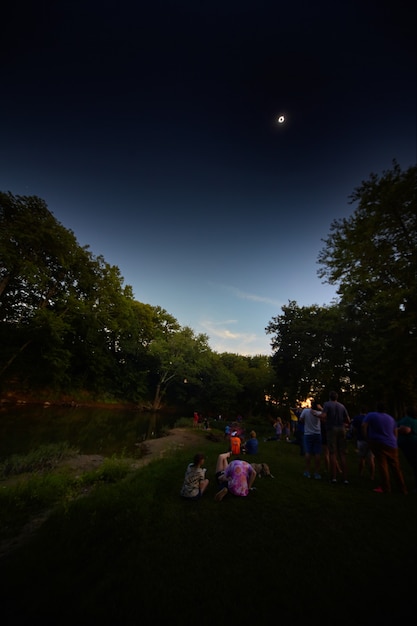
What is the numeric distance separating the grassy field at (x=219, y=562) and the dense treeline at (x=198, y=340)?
10607 mm

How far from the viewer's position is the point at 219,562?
3.04 m

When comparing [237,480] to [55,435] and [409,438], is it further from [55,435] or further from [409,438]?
[55,435]

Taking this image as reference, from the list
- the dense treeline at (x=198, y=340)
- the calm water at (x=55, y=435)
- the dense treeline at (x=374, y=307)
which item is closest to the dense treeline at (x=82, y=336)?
the dense treeline at (x=198, y=340)

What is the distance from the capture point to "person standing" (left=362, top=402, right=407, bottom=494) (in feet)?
18.4

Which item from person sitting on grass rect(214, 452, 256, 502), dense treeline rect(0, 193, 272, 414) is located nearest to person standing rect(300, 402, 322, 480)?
person sitting on grass rect(214, 452, 256, 502)

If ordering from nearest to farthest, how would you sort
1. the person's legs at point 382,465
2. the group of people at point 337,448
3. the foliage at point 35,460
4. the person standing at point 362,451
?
1. the group of people at point 337,448
2. the person's legs at point 382,465
3. the person standing at point 362,451
4. the foliage at point 35,460

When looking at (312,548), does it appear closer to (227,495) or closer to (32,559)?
(227,495)

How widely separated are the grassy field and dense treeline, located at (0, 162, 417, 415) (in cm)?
1061

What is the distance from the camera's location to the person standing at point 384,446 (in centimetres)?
562

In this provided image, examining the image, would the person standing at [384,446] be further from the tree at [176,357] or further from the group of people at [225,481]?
the tree at [176,357]

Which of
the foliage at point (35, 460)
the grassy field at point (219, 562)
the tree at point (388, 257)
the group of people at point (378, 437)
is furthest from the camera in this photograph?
the tree at point (388, 257)

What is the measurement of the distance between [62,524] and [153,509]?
5.62 feet

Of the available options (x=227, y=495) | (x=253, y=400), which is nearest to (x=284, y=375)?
(x=253, y=400)

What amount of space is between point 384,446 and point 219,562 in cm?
518
